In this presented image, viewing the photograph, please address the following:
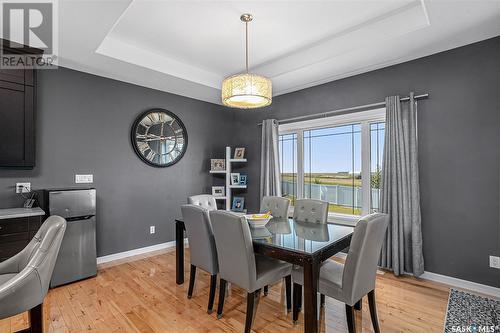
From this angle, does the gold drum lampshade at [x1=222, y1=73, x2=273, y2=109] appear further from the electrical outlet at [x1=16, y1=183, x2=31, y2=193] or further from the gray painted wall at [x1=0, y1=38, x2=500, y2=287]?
the electrical outlet at [x1=16, y1=183, x2=31, y2=193]

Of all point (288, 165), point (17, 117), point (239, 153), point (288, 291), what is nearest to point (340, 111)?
point (288, 165)

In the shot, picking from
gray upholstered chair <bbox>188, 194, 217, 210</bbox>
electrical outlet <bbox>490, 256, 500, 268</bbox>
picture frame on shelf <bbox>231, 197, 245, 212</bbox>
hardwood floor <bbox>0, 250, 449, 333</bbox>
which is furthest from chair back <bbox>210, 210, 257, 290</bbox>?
picture frame on shelf <bbox>231, 197, 245, 212</bbox>

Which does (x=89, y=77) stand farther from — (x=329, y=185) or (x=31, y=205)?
(x=329, y=185)

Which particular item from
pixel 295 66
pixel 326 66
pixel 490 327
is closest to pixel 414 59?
pixel 326 66

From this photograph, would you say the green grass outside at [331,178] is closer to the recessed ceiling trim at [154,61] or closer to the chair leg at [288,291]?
the chair leg at [288,291]

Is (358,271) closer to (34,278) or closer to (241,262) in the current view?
(241,262)

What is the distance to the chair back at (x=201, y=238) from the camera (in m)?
2.33

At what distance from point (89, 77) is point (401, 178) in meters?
4.24

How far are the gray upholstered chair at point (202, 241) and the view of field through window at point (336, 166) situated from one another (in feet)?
7.51

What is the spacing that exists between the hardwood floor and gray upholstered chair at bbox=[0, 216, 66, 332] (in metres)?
0.63

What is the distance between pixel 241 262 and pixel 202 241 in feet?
1.81

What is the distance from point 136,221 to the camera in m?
3.96

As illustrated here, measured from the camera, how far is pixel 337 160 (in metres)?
3.94

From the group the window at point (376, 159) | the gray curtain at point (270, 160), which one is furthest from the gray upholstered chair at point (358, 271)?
the gray curtain at point (270, 160)
